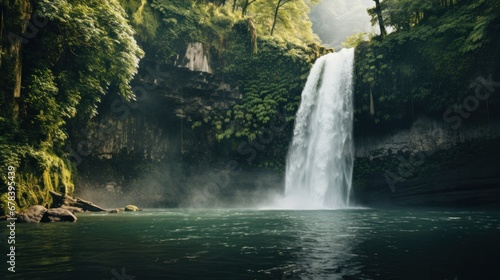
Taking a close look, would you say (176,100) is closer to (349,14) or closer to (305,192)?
(305,192)

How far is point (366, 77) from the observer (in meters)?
23.5

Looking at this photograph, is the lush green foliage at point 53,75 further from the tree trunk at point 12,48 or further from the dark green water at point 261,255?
the dark green water at point 261,255

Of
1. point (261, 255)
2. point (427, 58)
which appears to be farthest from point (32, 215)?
point (427, 58)

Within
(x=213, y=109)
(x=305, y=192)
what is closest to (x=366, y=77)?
(x=305, y=192)

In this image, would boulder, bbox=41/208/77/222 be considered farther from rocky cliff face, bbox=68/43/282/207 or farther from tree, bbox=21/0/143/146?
rocky cliff face, bbox=68/43/282/207

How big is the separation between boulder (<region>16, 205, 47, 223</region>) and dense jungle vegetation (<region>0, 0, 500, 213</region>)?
1340 mm

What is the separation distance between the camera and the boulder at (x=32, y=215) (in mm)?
11555

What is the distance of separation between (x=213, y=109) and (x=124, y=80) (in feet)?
33.3

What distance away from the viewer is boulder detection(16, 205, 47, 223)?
11.6 m

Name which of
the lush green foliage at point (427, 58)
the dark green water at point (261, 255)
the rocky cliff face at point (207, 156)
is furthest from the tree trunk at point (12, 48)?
the lush green foliage at point (427, 58)

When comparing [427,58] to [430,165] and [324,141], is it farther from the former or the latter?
[324,141]

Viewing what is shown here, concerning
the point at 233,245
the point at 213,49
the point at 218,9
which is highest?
the point at 218,9

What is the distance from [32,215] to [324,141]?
57.9ft

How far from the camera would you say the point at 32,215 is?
11.8 m
